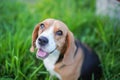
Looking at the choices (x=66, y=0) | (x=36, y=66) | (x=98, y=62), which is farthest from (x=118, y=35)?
(x=66, y=0)

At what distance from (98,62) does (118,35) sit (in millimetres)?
624

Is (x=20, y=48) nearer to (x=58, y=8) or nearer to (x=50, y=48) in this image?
(x=50, y=48)

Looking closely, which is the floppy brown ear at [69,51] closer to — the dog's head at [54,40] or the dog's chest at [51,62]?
the dog's head at [54,40]

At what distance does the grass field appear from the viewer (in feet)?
12.2

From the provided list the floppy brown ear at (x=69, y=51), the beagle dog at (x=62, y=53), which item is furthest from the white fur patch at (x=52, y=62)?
the floppy brown ear at (x=69, y=51)

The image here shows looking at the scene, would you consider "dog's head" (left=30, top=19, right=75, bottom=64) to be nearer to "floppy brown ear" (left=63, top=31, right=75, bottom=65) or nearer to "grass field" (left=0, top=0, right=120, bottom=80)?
"floppy brown ear" (left=63, top=31, right=75, bottom=65)

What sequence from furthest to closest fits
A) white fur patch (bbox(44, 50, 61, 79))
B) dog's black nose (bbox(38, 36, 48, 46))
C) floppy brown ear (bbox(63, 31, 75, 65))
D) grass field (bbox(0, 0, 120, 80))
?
grass field (bbox(0, 0, 120, 80))
white fur patch (bbox(44, 50, 61, 79))
floppy brown ear (bbox(63, 31, 75, 65))
dog's black nose (bbox(38, 36, 48, 46))

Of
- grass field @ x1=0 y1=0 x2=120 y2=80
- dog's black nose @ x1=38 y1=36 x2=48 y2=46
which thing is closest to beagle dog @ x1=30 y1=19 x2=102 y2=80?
dog's black nose @ x1=38 y1=36 x2=48 y2=46

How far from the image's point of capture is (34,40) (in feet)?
11.5

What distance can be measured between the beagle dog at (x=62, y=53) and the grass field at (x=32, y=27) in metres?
0.21

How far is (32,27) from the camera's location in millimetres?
4668

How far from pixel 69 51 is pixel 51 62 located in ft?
0.91

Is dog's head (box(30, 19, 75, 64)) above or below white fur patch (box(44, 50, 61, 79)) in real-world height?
above

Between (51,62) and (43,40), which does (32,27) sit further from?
(43,40)
